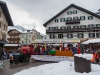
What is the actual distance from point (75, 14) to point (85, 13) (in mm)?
2751

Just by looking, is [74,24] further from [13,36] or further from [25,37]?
[13,36]

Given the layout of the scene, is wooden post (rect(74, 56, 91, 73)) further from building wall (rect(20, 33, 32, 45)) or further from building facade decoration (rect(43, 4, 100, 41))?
building wall (rect(20, 33, 32, 45))

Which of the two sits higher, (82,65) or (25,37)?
(25,37)

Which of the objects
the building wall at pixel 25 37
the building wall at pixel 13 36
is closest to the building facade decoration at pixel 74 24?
the building wall at pixel 25 37

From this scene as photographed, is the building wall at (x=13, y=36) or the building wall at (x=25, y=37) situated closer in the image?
the building wall at (x=13, y=36)

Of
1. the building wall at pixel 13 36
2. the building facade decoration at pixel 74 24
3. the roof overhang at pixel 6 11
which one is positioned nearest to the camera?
the roof overhang at pixel 6 11

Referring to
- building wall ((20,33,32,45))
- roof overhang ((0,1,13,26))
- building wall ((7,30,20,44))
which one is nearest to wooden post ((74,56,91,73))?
roof overhang ((0,1,13,26))

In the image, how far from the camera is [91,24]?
44.1 meters

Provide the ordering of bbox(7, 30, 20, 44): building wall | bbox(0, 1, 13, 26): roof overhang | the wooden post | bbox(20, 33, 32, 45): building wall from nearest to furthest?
the wooden post < bbox(0, 1, 13, 26): roof overhang < bbox(7, 30, 20, 44): building wall < bbox(20, 33, 32, 45): building wall

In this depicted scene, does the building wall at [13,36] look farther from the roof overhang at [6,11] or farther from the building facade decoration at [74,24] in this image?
the roof overhang at [6,11]

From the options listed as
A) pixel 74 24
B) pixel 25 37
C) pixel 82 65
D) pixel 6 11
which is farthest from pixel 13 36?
pixel 82 65

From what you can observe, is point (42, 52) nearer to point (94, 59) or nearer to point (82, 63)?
point (94, 59)

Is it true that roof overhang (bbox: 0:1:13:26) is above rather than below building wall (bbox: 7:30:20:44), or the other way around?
above

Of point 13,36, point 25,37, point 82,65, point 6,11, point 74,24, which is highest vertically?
point 6,11
